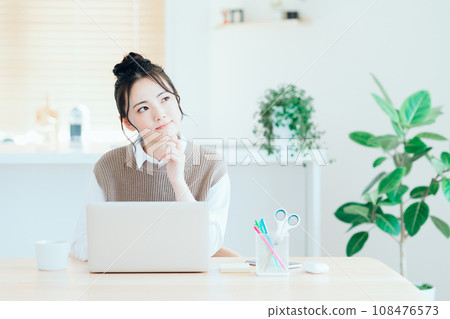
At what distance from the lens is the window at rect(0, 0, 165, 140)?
3.41 m

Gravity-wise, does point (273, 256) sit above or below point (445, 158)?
below

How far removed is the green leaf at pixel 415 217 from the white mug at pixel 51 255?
1.52 m

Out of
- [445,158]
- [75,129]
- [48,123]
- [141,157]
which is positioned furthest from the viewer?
[48,123]

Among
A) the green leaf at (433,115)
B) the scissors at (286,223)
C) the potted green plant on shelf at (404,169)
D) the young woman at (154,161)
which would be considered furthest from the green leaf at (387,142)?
the scissors at (286,223)

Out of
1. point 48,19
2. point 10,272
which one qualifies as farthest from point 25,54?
point 10,272

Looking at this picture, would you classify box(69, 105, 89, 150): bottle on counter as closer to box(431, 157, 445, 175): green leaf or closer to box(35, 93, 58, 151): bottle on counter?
box(35, 93, 58, 151): bottle on counter

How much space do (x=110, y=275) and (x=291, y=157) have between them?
53.4 inches

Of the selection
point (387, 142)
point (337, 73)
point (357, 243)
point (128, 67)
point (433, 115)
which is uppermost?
point (337, 73)

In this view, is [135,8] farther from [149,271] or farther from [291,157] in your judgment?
[149,271]

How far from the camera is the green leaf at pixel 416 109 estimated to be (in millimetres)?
2279

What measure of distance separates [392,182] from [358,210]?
212mm

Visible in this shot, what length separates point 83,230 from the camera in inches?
61.9

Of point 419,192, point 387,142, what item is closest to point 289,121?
point 387,142

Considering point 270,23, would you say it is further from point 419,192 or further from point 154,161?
point 154,161
